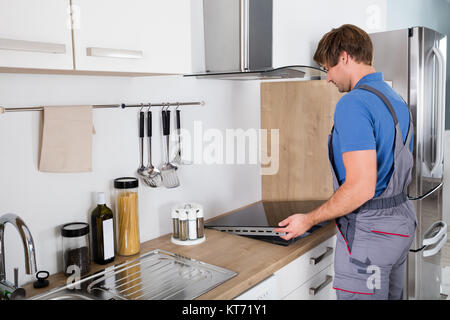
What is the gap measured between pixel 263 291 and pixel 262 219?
58cm

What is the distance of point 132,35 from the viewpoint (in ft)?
4.19

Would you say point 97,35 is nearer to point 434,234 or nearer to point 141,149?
point 141,149

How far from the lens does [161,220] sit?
74.8 inches

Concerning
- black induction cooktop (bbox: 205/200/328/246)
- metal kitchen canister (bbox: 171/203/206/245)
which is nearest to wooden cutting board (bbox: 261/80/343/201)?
black induction cooktop (bbox: 205/200/328/246)

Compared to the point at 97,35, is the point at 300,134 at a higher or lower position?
lower

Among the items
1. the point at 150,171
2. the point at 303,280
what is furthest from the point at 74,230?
the point at 303,280

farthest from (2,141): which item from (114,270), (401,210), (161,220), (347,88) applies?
(401,210)

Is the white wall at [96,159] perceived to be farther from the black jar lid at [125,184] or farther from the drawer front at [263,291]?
the drawer front at [263,291]

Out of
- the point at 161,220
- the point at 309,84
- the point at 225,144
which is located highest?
the point at 309,84

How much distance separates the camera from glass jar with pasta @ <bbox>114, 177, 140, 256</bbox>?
1.62 metres

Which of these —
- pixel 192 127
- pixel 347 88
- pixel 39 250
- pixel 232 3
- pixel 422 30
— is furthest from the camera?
pixel 422 30

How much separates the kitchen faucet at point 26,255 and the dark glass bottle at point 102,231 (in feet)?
1.06

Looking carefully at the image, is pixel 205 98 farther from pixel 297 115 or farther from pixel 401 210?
pixel 401 210

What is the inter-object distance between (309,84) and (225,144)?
54 cm
